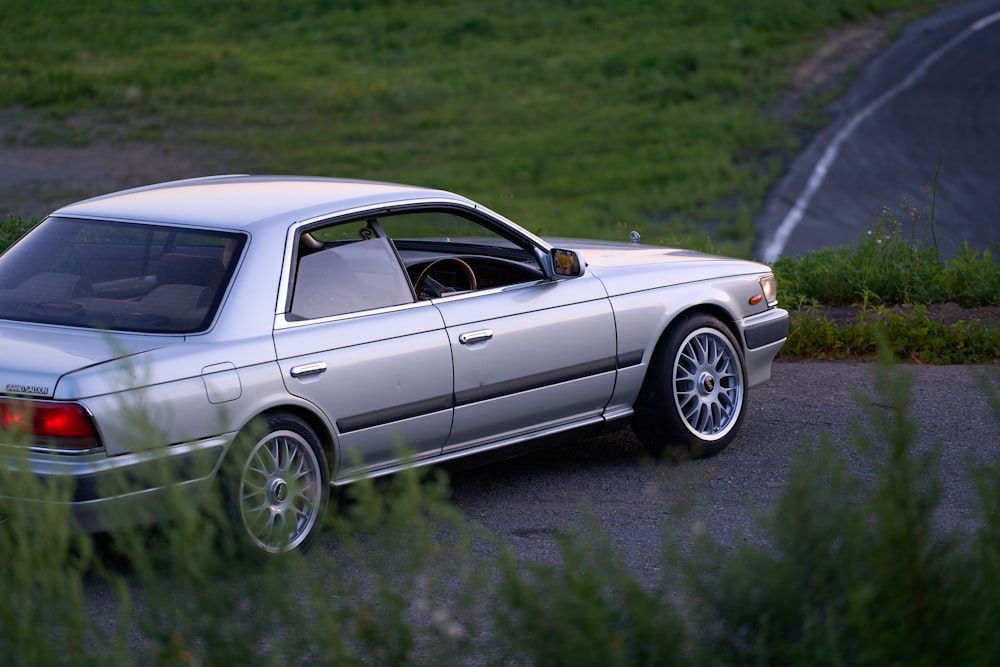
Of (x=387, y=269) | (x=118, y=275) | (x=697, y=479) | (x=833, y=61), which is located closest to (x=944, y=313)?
(x=697, y=479)

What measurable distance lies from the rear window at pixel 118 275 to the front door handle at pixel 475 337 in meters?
1.02

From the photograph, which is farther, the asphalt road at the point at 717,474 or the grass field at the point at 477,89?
the grass field at the point at 477,89

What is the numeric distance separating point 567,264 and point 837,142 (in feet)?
67.8

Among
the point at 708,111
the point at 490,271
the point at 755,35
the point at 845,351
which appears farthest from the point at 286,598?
the point at 755,35

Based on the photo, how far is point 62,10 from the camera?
1490 inches

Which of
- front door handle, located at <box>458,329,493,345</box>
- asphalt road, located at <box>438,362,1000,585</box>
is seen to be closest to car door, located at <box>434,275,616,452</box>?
front door handle, located at <box>458,329,493,345</box>

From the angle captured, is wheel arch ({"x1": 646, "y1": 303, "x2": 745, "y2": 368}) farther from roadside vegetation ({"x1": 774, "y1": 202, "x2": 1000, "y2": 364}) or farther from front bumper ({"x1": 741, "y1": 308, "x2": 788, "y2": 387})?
roadside vegetation ({"x1": 774, "y1": 202, "x2": 1000, "y2": 364})

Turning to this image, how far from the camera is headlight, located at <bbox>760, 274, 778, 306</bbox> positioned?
289 inches

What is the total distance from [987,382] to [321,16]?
37.9m

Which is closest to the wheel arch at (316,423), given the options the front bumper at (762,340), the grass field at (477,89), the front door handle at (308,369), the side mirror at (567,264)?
the front door handle at (308,369)

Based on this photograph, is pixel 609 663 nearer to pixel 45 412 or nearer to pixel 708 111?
pixel 45 412

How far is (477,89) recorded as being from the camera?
106 ft

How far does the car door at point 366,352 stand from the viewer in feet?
17.6

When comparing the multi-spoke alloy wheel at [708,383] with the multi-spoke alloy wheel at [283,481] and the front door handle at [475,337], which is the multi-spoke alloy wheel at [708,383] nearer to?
the front door handle at [475,337]
